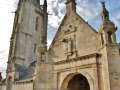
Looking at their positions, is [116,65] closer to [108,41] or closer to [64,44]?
[108,41]

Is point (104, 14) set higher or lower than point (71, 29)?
higher

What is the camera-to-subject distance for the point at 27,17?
4347 cm


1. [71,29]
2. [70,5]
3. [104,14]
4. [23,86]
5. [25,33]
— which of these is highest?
[25,33]

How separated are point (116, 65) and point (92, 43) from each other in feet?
7.60

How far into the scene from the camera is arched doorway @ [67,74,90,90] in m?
12.9

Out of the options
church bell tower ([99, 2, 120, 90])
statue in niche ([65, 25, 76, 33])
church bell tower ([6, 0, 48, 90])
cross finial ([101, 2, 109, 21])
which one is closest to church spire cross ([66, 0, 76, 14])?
statue in niche ([65, 25, 76, 33])

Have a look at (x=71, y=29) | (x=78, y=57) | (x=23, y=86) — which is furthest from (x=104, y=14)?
(x=23, y=86)

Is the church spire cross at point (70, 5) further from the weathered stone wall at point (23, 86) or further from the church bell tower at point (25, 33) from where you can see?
the church bell tower at point (25, 33)

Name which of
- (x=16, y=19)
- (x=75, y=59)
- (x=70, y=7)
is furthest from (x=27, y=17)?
(x=75, y=59)

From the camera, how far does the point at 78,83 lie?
518 inches

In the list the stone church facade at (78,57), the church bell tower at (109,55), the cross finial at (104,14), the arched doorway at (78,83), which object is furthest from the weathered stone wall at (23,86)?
the cross finial at (104,14)

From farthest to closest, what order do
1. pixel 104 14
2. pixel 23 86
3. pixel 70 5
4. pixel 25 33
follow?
pixel 25 33 < pixel 23 86 < pixel 70 5 < pixel 104 14

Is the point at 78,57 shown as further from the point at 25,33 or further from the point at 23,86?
the point at 25,33

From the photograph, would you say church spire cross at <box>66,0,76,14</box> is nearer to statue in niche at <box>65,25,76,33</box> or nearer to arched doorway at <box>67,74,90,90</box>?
statue in niche at <box>65,25,76,33</box>
